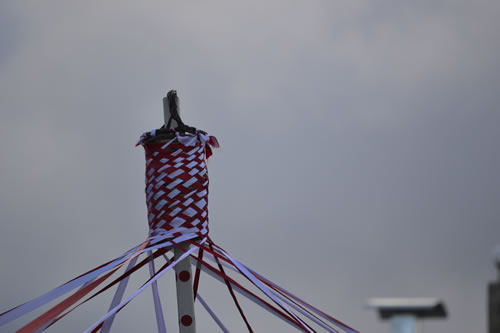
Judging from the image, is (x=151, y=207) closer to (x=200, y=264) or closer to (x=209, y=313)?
(x=200, y=264)

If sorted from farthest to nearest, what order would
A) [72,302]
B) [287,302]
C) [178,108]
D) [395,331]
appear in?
[178,108]
[287,302]
[72,302]
[395,331]

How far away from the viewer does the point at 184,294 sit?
4.08 m

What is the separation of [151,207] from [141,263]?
0.31 m

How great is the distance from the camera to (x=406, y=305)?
2100 millimetres

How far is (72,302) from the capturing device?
3.62 meters

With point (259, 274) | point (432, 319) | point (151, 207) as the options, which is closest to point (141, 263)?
point (151, 207)

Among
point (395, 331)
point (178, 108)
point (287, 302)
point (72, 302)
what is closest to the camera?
point (395, 331)

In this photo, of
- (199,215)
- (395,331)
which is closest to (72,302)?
(199,215)

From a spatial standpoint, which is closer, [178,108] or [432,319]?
[432,319]

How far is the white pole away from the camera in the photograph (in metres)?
4.05

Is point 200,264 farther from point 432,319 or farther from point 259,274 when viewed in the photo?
point 432,319

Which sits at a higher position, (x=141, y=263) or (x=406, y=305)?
(x=141, y=263)

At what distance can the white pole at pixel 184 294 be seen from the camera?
13.3 ft

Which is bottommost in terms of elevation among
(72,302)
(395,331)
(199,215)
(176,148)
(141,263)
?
(395,331)
